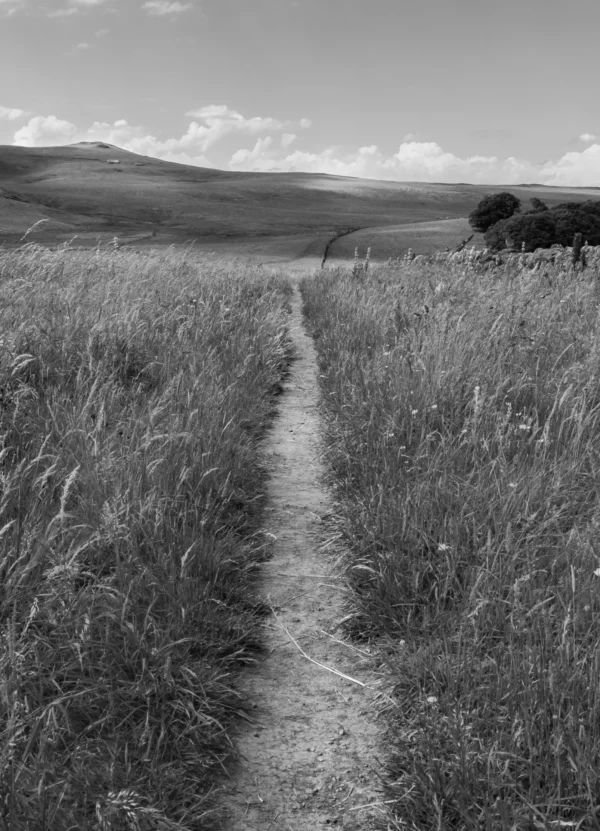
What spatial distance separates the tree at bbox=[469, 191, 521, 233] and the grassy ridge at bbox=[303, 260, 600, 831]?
861 inches

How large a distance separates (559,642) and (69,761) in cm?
141

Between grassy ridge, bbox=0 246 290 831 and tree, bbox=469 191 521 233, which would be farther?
tree, bbox=469 191 521 233

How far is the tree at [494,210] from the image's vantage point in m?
25.4

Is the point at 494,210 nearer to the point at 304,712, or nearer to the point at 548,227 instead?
the point at 548,227

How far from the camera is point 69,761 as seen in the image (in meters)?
1.77

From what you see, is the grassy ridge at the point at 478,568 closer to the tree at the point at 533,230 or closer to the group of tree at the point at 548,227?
the tree at the point at 533,230

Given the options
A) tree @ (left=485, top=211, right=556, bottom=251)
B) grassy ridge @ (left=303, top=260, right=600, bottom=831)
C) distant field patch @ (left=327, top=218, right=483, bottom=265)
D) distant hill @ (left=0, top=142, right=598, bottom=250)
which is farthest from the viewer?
distant hill @ (left=0, top=142, right=598, bottom=250)

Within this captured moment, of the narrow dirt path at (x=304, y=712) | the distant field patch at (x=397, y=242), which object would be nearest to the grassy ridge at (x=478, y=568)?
the narrow dirt path at (x=304, y=712)

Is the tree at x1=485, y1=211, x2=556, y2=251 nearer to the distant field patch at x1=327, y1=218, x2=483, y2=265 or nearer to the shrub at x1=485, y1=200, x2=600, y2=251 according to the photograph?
the shrub at x1=485, y1=200, x2=600, y2=251

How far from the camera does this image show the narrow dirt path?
1771 millimetres

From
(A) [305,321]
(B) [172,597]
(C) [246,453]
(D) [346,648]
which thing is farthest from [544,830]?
(A) [305,321]

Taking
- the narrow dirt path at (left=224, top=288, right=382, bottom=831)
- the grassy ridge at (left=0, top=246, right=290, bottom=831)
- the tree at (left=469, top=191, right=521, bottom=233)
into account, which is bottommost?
the narrow dirt path at (left=224, top=288, right=382, bottom=831)

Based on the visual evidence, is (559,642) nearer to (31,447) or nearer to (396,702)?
(396,702)

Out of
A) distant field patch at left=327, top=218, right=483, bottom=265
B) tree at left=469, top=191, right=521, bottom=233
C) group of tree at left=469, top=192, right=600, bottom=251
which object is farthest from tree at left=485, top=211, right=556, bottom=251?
tree at left=469, top=191, right=521, bottom=233
